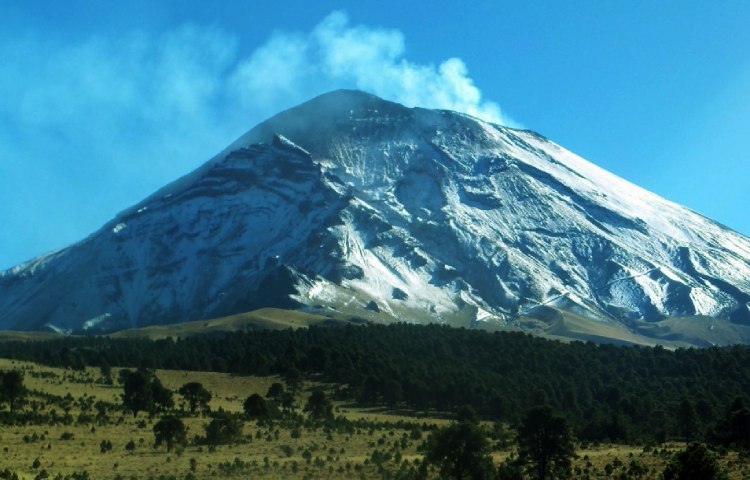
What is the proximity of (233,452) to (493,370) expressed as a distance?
84807 mm

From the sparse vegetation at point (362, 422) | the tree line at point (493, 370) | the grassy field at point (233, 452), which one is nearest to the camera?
the grassy field at point (233, 452)

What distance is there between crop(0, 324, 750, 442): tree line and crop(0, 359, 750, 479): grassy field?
17.5 m

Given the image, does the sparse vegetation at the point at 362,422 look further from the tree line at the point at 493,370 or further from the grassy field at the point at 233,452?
the tree line at the point at 493,370

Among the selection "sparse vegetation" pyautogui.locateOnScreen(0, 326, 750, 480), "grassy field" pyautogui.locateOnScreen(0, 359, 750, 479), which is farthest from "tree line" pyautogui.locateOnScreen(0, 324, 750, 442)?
"grassy field" pyautogui.locateOnScreen(0, 359, 750, 479)

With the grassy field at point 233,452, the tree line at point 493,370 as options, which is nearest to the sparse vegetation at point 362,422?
the grassy field at point 233,452

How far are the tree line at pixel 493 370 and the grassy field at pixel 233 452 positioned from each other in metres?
17.5

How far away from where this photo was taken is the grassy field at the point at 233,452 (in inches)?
2296

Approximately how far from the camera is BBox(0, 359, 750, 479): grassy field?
2296 inches

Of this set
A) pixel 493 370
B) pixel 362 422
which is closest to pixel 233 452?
pixel 362 422

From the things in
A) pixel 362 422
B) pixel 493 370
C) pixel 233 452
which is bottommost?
pixel 233 452

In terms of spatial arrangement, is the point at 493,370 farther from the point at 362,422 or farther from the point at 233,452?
the point at 233,452

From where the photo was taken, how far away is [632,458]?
67375mm

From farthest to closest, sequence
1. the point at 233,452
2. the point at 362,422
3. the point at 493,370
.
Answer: the point at 493,370
the point at 362,422
the point at 233,452

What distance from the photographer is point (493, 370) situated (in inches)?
Answer: 5807
